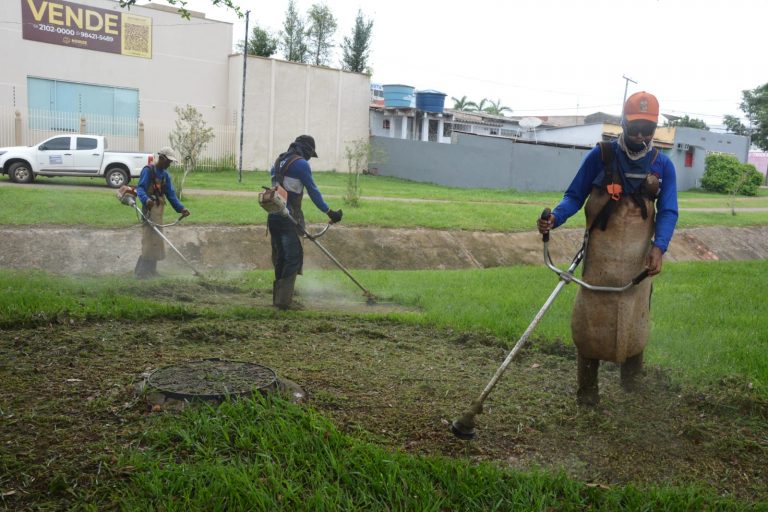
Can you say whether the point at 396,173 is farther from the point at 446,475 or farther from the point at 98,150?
the point at 446,475

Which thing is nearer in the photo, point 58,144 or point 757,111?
point 58,144

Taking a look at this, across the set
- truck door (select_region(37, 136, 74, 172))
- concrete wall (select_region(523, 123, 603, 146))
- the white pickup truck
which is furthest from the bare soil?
concrete wall (select_region(523, 123, 603, 146))

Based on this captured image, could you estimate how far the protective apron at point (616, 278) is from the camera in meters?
4.77

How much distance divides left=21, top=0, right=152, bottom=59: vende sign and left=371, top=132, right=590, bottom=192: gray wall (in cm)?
1299

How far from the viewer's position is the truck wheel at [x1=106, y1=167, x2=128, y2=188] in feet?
70.0

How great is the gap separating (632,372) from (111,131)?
26579mm

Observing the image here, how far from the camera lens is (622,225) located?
4770 millimetres

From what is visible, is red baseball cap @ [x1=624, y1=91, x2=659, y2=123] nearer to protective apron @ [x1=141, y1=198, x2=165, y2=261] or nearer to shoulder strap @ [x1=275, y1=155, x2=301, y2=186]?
shoulder strap @ [x1=275, y1=155, x2=301, y2=186]

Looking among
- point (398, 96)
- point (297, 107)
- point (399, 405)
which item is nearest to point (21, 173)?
point (297, 107)

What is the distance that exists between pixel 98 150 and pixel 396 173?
55.4 feet

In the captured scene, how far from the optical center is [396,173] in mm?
35656

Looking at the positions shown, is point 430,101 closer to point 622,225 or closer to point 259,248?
point 259,248

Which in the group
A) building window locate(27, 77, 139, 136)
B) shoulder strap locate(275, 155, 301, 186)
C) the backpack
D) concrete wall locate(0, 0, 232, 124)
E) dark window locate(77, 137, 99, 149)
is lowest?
the backpack

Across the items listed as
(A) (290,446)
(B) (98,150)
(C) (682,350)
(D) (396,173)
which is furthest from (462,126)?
(A) (290,446)
